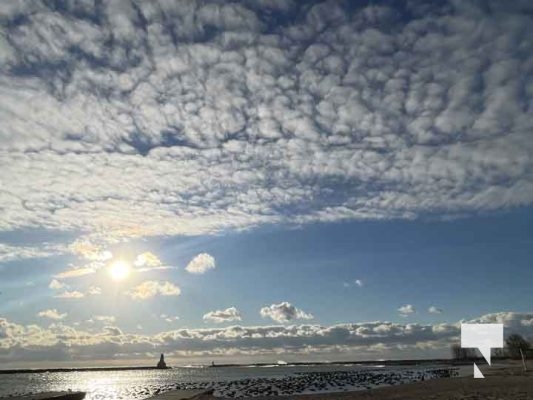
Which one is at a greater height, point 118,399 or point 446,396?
point 446,396

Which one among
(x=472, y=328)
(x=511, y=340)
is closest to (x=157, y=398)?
(x=472, y=328)

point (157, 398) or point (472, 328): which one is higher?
point (472, 328)

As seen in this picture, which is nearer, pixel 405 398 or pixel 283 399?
pixel 405 398

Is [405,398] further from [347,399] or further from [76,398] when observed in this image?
[76,398]

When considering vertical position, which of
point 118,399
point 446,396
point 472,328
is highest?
point 472,328

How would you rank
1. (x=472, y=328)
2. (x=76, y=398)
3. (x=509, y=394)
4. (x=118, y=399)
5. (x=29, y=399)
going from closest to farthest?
(x=472, y=328) → (x=509, y=394) → (x=29, y=399) → (x=76, y=398) → (x=118, y=399)

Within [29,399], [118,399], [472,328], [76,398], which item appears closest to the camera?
[472,328]

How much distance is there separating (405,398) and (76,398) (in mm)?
42088

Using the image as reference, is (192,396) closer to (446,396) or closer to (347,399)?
(347,399)

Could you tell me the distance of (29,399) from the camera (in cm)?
4928

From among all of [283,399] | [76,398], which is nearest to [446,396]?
[283,399]

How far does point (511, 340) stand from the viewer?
182 m

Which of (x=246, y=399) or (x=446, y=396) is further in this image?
(x=246, y=399)

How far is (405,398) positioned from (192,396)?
20.3 metres
